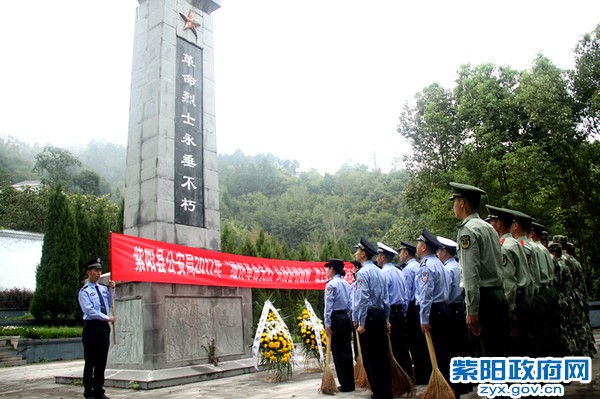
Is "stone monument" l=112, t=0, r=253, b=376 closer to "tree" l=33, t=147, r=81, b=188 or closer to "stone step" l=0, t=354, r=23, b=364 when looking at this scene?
"stone step" l=0, t=354, r=23, b=364

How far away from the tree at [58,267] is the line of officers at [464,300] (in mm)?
12832

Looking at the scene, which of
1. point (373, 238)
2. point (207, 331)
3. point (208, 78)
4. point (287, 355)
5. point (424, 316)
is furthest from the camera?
point (373, 238)

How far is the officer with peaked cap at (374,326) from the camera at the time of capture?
462 centimetres

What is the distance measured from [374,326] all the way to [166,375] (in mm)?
3217

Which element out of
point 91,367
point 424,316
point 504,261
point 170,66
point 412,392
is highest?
point 170,66

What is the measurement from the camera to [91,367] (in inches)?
210

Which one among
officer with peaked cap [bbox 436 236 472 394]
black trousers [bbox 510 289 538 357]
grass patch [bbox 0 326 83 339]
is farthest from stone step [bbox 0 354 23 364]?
black trousers [bbox 510 289 538 357]

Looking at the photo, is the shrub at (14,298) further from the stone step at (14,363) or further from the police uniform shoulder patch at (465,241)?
the police uniform shoulder patch at (465,241)

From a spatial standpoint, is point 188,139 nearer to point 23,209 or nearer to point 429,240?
point 429,240

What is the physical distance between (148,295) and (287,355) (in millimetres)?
2189

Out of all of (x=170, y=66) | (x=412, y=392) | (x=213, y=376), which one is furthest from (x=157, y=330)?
(x=170, y=66)

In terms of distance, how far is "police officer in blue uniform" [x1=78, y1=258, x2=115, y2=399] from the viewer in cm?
530

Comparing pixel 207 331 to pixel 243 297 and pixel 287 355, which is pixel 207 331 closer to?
pixel 243 297

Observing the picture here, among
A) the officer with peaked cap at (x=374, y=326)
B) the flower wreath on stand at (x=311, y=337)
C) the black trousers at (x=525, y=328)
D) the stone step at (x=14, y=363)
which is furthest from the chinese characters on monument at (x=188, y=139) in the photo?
the stone step at (x=14, y=363)
